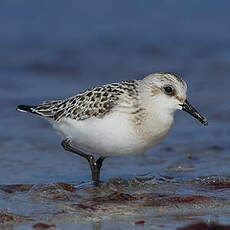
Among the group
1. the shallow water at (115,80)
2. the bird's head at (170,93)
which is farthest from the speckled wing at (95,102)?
the shallow water at (115,80)

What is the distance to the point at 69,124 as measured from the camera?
25.2 ft

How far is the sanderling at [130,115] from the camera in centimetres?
718

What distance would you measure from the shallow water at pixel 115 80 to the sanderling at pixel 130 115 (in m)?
0.54

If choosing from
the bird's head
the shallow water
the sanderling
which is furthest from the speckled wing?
the shallow water

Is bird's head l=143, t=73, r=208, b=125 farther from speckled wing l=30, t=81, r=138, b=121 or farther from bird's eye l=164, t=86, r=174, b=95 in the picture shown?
speckled wing l=30, t=81, r=138, b=121

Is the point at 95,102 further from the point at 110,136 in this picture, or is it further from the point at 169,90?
the point at 169,90

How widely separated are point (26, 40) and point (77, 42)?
3.93 feet

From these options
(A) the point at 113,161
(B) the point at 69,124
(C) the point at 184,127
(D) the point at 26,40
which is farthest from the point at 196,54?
(B) the point at 69,124

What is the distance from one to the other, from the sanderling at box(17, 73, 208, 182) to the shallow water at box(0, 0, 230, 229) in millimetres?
542

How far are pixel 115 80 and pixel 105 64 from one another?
4.52 feet

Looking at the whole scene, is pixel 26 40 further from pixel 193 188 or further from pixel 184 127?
pixel 193 188

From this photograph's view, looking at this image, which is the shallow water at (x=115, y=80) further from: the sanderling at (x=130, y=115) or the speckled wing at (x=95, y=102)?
the speckled wing at (x=95, y=102)

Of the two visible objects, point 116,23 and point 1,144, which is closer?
point 1,144

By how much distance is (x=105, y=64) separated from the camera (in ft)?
48.4
